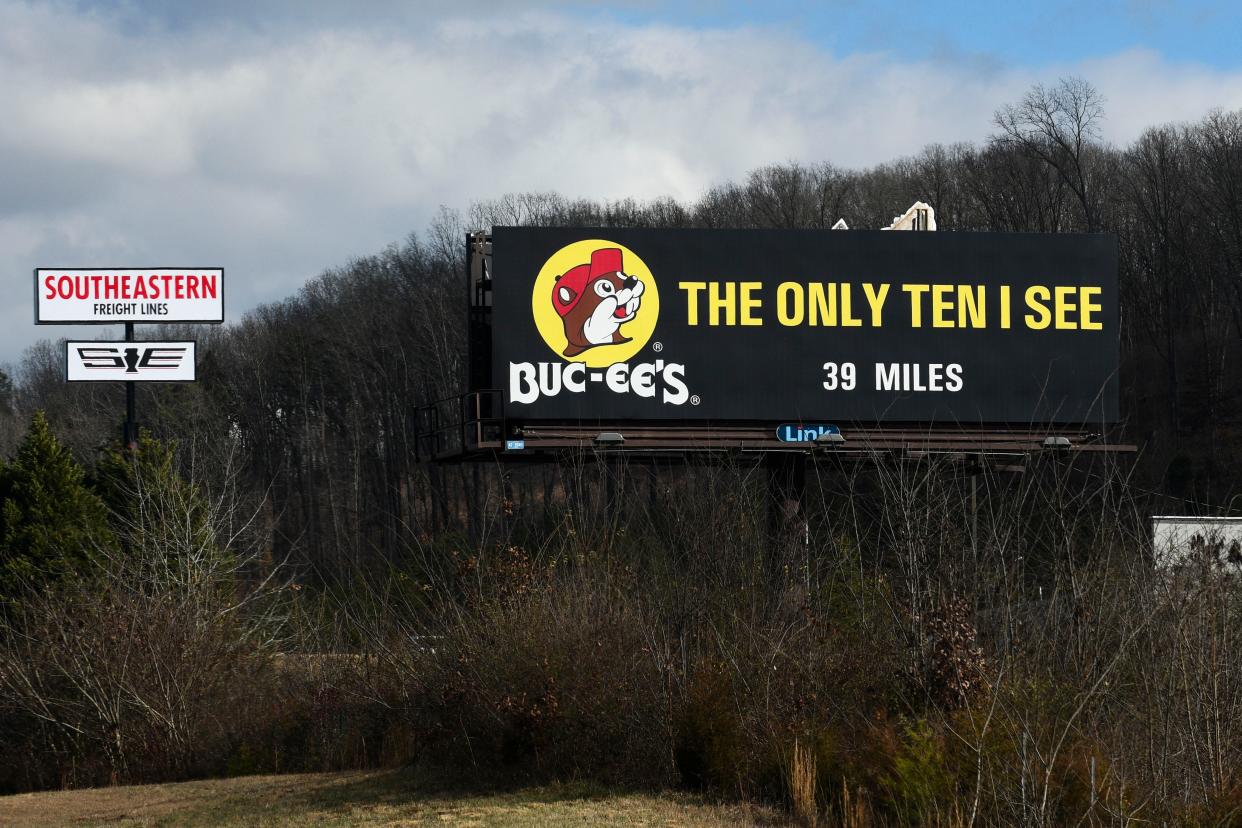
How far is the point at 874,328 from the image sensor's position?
23.3 meters

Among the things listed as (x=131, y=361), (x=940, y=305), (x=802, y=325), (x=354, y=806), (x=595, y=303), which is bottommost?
(x=354, y=806)

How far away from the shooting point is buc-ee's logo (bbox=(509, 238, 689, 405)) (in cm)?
2278

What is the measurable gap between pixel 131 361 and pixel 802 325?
39.2 ft

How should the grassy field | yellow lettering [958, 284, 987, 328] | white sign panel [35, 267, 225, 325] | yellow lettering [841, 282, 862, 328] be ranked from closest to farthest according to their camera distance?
the grassy field, yellow lettering [841, 282, 862, 328], yellow lettering [958, 284, 987, 328], white sign panel [35, 267, 225, 325]

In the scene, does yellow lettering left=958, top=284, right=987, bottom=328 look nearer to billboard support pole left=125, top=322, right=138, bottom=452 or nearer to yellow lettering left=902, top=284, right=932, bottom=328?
yellow lettering left=902, top=284, right=932, bottom=328

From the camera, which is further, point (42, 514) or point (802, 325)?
point (42, 514)

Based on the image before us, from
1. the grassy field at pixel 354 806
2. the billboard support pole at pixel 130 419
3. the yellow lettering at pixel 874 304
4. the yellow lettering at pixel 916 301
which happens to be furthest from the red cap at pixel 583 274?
the grassy field at pixel 354 806

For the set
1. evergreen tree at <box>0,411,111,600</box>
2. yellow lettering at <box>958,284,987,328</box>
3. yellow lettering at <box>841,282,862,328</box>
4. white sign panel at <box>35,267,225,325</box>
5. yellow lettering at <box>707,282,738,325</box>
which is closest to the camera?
evergreen tree at <box>0,411,111,600</box>

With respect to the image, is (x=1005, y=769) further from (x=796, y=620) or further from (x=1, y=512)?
(x=1, y=512)

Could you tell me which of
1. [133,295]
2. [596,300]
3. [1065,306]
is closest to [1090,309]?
[1065,306]

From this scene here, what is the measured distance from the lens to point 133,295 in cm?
2630

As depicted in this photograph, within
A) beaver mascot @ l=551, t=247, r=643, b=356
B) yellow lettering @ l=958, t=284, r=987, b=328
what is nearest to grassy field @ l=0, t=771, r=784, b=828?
beaver mascot @ l=551, t=247, r=643, b=356

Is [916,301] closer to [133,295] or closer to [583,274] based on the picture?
[583,274]

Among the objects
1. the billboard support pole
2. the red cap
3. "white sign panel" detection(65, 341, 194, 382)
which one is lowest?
the billboard support pole
